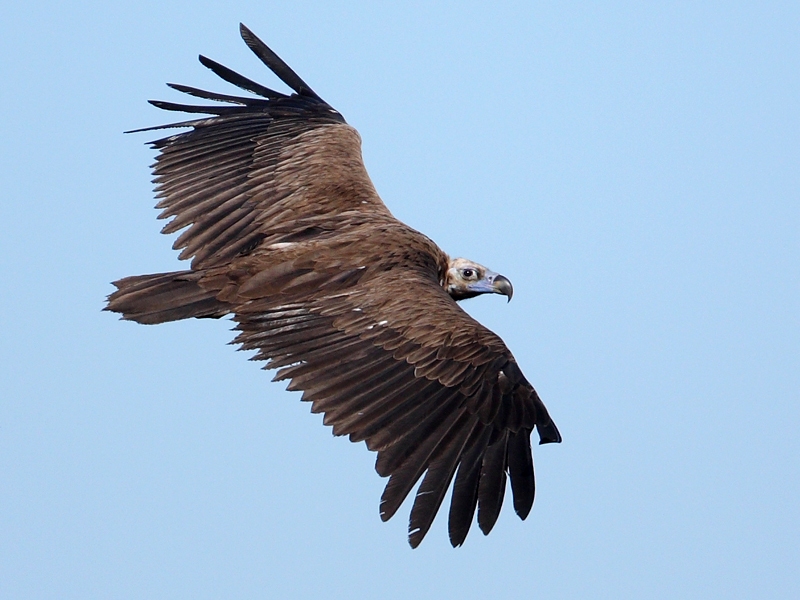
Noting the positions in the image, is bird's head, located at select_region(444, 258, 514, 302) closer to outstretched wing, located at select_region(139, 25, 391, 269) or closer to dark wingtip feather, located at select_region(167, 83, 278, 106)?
outstretched wing, located at select_region(139, 25, 391, 269)

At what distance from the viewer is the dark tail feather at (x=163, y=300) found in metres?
8.67

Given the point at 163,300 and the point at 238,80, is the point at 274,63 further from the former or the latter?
the point at 163,300

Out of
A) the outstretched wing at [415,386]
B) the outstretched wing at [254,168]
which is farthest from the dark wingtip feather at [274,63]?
the outstretched wing at [415,386]

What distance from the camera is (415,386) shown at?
→ 7.90 m

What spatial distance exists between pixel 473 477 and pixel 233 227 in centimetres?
376

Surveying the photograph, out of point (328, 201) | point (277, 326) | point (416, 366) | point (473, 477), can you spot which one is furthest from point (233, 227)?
point (473, 477)

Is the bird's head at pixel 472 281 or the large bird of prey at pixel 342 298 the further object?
the bird's head at pixel 472 281

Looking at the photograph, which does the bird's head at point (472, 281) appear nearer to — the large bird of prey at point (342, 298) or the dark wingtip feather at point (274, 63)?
the large bird of prey at point (342, 298)

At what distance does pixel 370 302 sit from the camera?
8.59m

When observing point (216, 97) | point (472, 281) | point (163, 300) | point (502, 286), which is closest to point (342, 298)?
point (163, 300)

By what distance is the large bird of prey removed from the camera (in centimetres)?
746

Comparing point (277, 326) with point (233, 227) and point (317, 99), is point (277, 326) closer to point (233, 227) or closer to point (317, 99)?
point (233, 227)

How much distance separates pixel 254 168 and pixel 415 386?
3.69 meters

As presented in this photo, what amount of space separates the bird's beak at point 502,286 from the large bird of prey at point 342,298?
0.02 m
